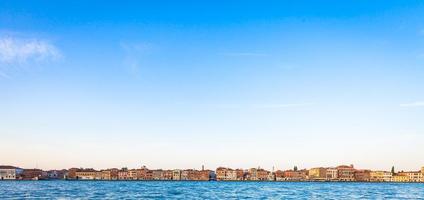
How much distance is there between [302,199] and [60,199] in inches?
986

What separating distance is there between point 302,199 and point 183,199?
41.9 feet

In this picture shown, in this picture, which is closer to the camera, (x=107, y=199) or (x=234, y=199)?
(x=107, y=199)

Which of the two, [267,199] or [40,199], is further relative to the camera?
[267,199]

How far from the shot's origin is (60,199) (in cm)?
4981

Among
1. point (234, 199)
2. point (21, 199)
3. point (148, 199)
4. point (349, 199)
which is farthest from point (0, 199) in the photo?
point (349, 199)

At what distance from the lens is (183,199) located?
56.2m

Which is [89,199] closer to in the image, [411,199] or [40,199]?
[40,199]

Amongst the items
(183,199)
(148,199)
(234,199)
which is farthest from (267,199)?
(148,199)

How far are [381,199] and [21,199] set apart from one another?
3769 cm

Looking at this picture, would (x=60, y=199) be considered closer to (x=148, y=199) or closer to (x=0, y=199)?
(x=0, y=199)

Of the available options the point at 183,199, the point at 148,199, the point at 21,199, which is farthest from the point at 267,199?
the point at 21,199

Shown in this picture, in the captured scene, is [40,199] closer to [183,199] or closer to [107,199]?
[107,199]

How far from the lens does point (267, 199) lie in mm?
56562

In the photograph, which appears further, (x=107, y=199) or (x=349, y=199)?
(x=349, y=199)
